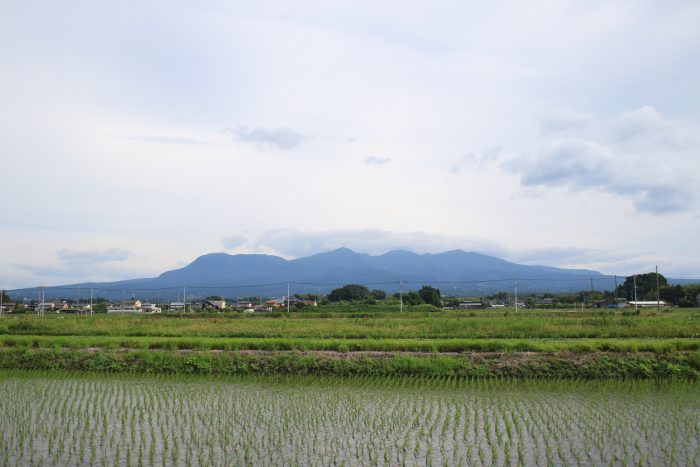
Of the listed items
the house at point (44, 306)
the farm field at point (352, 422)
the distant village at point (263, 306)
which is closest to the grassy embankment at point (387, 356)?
the farm field at point (352, 422)

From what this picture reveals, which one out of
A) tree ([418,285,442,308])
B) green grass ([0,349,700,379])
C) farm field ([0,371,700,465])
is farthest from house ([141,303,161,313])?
farm field ([0,371,700,465])

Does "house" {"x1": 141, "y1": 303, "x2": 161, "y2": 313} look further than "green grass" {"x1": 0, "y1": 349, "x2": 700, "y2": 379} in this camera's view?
Result: Yes

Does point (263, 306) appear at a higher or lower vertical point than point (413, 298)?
lower

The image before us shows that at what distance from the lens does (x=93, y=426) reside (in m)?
9.16

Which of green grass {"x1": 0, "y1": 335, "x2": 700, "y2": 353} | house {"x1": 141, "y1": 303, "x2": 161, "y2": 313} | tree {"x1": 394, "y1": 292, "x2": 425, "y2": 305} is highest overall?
tree {"x1": 394, "y1": 292, "x2": 425, "y2": 305}

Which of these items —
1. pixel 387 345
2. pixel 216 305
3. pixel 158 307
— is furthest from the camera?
pixel 158 307

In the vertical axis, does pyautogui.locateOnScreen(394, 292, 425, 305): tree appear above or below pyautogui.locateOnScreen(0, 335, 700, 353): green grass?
above

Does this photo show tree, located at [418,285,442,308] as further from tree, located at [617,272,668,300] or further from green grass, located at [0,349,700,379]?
green grass, located at [0,349,700,379]

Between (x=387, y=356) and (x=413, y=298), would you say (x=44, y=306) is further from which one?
(x=387, y=356)

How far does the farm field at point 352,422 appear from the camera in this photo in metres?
7.45

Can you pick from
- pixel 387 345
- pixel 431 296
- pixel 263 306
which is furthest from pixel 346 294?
pixel 387 345

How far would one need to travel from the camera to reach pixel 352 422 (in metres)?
9.20

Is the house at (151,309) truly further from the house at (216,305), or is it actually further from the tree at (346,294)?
the tree at (346,294)

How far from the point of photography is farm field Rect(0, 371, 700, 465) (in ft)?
24.5
